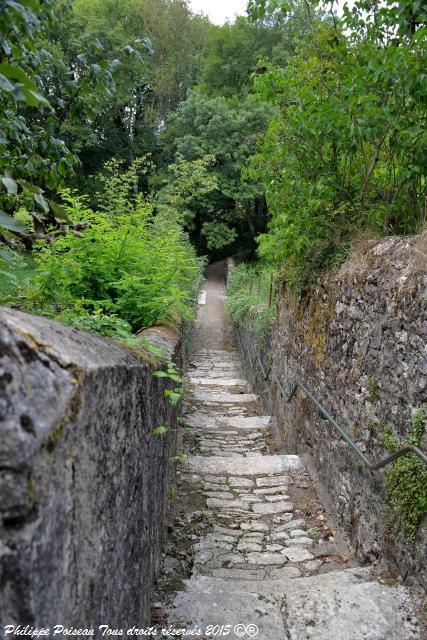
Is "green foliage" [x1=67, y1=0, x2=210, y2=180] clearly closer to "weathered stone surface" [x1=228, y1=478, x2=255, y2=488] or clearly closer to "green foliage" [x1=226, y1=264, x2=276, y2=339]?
"green foliage" [x1=226, y1=264, x2=276, y2=339]

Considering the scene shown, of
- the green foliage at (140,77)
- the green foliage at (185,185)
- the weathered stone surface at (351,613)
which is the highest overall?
the green foliage at (140,77)

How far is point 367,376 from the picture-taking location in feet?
→ 12.0

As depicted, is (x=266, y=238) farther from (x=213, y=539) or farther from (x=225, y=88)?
(x=225, y=88)

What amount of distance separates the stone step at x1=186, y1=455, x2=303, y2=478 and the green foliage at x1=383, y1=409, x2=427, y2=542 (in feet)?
7.66

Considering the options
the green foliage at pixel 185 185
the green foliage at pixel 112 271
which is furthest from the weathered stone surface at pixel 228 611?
the green foliage at pixel 185 185

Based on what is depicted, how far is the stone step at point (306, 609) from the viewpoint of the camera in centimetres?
253

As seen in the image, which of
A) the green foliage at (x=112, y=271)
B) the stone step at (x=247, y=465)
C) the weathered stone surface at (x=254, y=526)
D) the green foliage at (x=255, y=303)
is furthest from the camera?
the green foliage at (x=255, y=303)

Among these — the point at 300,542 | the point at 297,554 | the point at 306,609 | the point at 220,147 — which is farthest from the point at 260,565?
the point at 220,147

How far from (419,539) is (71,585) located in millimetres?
2266

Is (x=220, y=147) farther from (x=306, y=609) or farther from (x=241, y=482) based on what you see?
(x=306, y=609)

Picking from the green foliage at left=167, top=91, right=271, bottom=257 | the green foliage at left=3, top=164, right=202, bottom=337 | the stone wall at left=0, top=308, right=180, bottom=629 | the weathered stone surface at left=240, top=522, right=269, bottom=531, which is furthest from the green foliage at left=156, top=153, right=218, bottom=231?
the stone wall at left=0, top=308, right=180, bottom=629

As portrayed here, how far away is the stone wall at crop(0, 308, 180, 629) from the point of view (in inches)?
38.6

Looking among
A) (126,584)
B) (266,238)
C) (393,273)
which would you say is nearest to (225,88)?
(266,238)

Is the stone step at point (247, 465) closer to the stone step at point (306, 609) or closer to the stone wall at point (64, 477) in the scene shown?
the stone step at point (306, 609)
